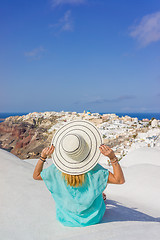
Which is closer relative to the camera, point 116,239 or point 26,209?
point 116,239

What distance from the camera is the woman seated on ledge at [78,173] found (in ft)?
6.18

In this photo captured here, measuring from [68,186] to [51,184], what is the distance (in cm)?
16

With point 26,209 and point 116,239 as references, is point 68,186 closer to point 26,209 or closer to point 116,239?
point 116,239

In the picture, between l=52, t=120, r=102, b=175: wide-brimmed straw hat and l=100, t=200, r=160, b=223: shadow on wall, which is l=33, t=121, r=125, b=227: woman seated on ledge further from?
l=100, t=200, r=160, b=223: shadow on wall

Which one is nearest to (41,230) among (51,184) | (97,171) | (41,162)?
(51,184)

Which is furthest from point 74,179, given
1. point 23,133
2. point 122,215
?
point 23,133

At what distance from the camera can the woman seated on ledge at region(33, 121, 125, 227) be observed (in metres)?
1.88

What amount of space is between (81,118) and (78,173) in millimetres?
15616

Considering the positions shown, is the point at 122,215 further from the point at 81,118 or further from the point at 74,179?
the point at 81,118

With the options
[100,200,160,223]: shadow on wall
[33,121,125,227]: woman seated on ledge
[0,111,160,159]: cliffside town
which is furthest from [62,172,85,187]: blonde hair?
[0,111,160,159]: cliffside town

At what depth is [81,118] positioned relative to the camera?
17516mm

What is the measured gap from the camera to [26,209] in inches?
99.5

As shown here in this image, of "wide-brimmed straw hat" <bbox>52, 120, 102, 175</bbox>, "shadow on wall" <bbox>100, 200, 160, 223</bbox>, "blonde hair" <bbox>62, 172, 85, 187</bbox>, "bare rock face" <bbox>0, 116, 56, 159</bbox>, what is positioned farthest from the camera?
"bare rock face" <bbox>0, 116, 56, 159</bbox>

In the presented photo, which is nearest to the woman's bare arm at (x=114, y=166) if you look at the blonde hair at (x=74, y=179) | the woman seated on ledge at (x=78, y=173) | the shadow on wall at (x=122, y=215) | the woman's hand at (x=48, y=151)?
the woman seated on ledge at (x=78, y=173)
